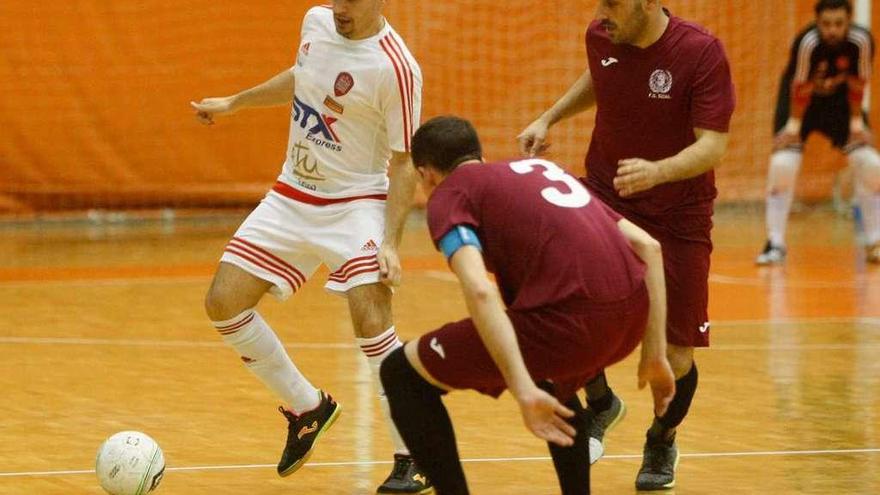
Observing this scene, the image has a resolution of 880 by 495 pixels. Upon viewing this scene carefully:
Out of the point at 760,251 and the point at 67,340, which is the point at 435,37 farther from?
the point at 67,340

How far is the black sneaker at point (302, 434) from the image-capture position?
5945mm

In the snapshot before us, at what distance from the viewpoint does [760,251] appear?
45.1 feet

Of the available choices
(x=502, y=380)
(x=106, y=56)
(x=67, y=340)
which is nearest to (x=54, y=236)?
(x=106, y=56)

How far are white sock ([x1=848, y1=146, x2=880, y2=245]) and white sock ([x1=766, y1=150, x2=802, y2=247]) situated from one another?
0.53m

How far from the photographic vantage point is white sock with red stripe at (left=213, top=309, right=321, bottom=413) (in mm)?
5973

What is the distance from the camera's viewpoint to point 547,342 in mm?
4566

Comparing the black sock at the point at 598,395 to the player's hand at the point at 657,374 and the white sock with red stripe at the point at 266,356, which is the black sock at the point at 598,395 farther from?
the player's hand at the point at 657,374

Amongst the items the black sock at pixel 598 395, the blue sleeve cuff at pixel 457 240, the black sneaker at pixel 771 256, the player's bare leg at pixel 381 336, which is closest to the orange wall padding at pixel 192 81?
the black sneaker at pixel 771 256

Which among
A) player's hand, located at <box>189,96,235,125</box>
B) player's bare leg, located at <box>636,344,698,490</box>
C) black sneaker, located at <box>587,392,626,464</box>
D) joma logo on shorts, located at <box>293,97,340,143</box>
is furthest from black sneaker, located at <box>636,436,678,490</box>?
player's hand, located at <box>189,96,235,125</box>

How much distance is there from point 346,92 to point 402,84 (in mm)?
227

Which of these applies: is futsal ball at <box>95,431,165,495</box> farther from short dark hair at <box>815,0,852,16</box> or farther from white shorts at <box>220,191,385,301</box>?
short dark hair at <box>815,0,852,16</box>

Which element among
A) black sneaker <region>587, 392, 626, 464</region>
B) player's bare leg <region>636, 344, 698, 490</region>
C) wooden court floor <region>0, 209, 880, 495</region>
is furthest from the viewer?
black sneaker <region>587, 392, 626, 464</region>

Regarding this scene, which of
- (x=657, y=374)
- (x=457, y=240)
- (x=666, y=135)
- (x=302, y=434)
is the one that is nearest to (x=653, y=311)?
(x=657, y=374)

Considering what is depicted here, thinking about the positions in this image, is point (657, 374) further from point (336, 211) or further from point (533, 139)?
point (336, 211)
